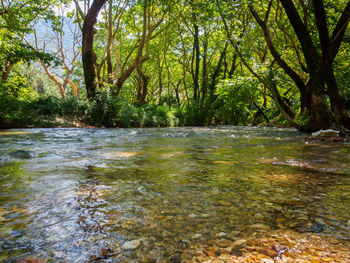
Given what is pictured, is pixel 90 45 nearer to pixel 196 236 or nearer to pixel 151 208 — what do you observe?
pixel 151 208

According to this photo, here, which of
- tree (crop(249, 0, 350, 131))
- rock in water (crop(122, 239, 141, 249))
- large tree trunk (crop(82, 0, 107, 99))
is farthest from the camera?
large tree trunk (crop(82, 0, 107, 99))

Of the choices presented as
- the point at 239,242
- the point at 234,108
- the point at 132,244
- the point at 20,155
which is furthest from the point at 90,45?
the point at 239,242

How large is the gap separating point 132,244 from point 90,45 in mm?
13580

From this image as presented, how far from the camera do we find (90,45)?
13094 mm

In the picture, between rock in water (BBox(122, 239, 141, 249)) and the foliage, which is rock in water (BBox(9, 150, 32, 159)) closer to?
rock in water (BBox(122, 239, 141, 249))

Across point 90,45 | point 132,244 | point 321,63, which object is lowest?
point 132,244

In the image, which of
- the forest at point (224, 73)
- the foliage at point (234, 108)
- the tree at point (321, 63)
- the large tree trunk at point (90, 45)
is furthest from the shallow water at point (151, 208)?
the large tree trunk at point (90, 45)

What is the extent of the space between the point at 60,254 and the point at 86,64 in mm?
13459

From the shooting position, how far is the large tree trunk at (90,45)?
12.4 meters

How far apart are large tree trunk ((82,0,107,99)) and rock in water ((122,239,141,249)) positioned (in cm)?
1302

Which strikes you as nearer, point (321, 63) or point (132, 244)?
point (132, 244)

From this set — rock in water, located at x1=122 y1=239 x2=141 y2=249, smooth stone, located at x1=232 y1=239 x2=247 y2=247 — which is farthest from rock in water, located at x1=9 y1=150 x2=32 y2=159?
smooth stone, located at x1=232 y1=239 x2=247 y2=247

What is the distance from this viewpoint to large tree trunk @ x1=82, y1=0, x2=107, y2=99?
12.4m

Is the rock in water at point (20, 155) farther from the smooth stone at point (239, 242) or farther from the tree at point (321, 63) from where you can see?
the tree at point (321, 63)
